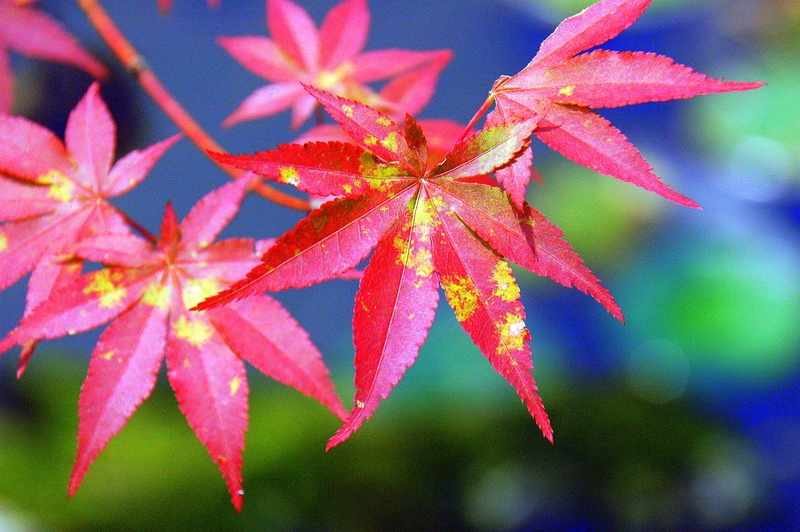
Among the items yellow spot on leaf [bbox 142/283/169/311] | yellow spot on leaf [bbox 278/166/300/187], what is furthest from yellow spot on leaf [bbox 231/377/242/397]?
yellow spot on leaf [bbox 278/166/300/187]

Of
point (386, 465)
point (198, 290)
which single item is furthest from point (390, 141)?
point (386, 465)

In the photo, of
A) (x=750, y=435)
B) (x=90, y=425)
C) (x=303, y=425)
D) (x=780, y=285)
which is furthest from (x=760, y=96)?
(x=90, y=425)

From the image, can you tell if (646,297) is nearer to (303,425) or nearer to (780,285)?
(780,285)

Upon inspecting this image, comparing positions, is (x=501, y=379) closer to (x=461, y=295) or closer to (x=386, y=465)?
(x=386, y=465)

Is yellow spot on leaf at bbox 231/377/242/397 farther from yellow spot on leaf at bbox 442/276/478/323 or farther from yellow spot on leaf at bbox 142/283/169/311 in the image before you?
yellow spot on leaf at bbox 442/276/478/323

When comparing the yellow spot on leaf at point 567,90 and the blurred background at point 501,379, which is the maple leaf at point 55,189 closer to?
the yellow spot on leaf at point 567,90
